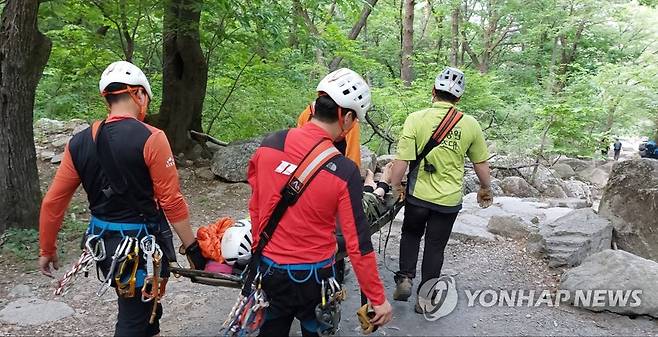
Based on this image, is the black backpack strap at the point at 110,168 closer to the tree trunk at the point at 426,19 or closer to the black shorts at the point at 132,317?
→ the black shorts at the point at 132,317

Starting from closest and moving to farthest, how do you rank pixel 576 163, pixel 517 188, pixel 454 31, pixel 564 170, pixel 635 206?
pixel 635 206 → pixel 517 188 → pixel 564 170 → pixel 576 163 → pixel 454 31

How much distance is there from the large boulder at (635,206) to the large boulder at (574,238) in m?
0.17

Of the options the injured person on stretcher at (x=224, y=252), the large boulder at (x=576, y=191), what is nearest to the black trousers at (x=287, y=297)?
the injured person on stretcher at (x=224, y=252)

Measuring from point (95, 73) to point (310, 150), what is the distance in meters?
8.71

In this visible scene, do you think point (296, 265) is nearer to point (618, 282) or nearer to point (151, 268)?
point (151, 268)

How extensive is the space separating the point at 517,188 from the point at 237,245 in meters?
8.87

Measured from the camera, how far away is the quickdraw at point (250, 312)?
8.23 feet

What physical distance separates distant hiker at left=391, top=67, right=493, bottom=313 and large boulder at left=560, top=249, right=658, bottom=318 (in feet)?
4.97

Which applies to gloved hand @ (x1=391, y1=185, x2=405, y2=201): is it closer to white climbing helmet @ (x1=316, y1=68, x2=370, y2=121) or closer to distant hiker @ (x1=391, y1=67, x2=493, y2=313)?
distant hiker @ (x1=391, y1=67, x2=493, y2=313)

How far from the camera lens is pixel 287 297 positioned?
2.50 meters

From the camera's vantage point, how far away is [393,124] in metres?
12.8

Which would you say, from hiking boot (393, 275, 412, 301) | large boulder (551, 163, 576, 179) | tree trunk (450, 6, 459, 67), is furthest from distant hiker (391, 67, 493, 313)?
tree trunk (450, 6, 459, 67)

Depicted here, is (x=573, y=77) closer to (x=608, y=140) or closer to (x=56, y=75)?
(x=608, y=140)

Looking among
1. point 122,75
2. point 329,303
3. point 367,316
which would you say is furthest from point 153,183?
point 367,316
